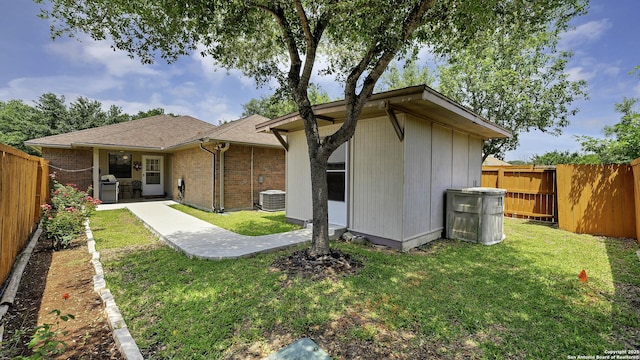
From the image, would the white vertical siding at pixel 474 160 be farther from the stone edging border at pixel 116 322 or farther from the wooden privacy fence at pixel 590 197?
the stone edging border at pixel 116 322

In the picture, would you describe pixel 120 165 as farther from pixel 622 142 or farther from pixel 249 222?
pixel 622 142

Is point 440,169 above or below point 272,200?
above

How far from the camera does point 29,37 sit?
852 cm

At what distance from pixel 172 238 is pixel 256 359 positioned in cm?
467

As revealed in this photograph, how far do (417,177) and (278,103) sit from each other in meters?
3.61

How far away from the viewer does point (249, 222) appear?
27.0 ft

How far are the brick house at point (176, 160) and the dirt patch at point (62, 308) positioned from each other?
5.52m

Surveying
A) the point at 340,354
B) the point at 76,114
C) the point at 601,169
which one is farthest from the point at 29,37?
the point at 76,114

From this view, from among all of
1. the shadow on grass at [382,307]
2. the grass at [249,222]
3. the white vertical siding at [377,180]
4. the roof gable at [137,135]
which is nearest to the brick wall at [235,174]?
the grass at [249,222]

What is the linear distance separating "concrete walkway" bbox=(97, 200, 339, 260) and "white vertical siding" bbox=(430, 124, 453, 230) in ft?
8.50

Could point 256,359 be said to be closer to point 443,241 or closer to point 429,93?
point 429,93

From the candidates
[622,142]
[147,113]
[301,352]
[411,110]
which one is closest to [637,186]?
[622,142]

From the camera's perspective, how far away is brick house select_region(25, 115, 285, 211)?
33.5ft

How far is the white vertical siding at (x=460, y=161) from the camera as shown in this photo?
7219 millimetres
